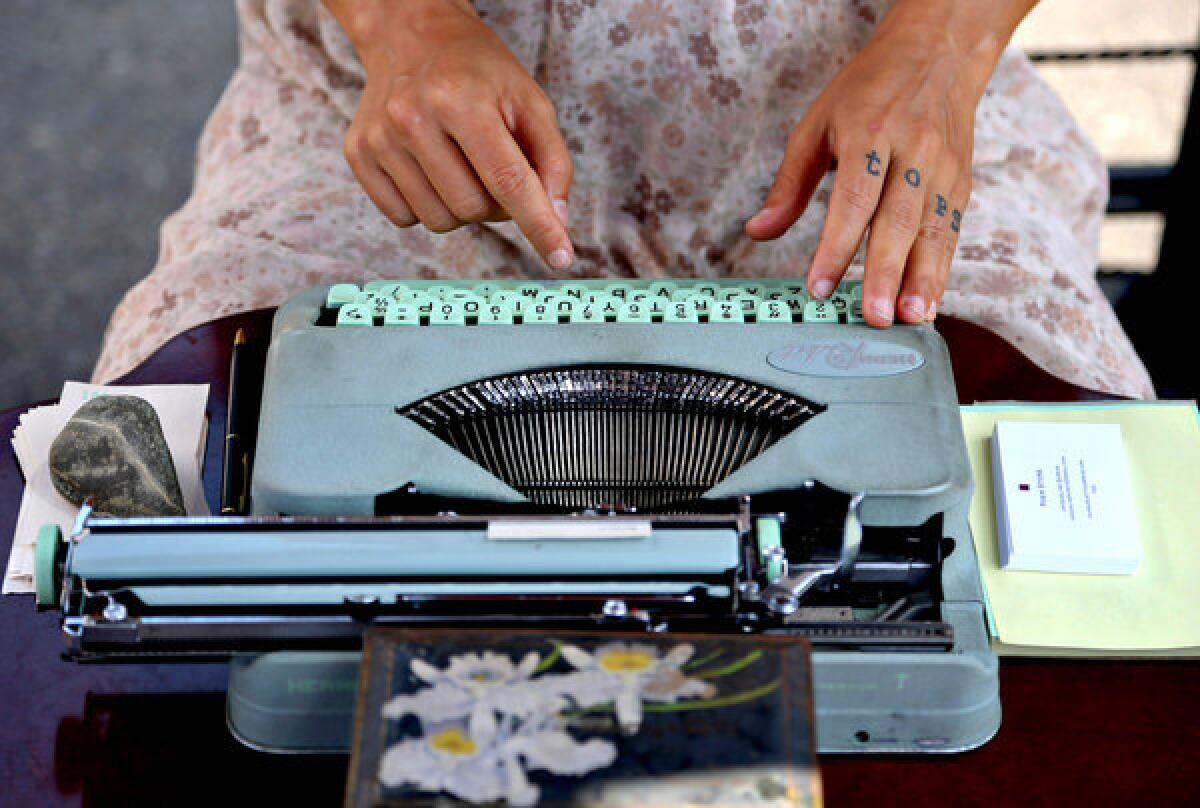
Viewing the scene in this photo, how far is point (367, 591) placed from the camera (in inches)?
35.6

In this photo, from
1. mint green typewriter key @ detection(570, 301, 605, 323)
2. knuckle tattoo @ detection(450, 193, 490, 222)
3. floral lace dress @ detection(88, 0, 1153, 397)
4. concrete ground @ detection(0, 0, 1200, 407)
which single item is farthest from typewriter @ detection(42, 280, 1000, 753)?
concrete ground @ detection(0, 0, 1200, 407)

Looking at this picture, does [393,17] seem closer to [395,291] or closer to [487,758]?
[395,291]

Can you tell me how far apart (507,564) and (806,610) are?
24 centimetres

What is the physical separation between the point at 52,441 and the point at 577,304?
1.55 ft

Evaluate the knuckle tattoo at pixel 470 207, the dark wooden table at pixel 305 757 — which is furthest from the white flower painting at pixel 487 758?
the knuckle tattoo at pixel 470 207

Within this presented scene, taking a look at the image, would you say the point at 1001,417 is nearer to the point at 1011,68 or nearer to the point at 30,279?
the point at 1011,68

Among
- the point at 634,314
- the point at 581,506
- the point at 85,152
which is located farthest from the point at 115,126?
the point at 581,506

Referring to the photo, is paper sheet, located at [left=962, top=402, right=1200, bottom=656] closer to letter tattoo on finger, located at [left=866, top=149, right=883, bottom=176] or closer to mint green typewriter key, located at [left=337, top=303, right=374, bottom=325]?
letter tattoo on finger, located at [left=866, top=149, right=883, bottom=176]

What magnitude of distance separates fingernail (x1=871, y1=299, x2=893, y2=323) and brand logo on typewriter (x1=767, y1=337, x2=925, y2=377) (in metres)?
0.03

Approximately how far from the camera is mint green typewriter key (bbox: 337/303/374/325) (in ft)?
3.70

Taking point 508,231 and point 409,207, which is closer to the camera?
point 409,207

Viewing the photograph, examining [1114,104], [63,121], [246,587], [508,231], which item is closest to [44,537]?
[246,587]

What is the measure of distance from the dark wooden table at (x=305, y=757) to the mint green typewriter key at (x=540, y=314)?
1.21 feet

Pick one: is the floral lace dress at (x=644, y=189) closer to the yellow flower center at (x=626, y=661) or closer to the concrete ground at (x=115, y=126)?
the yellow flower center at (x=626, y=661)
